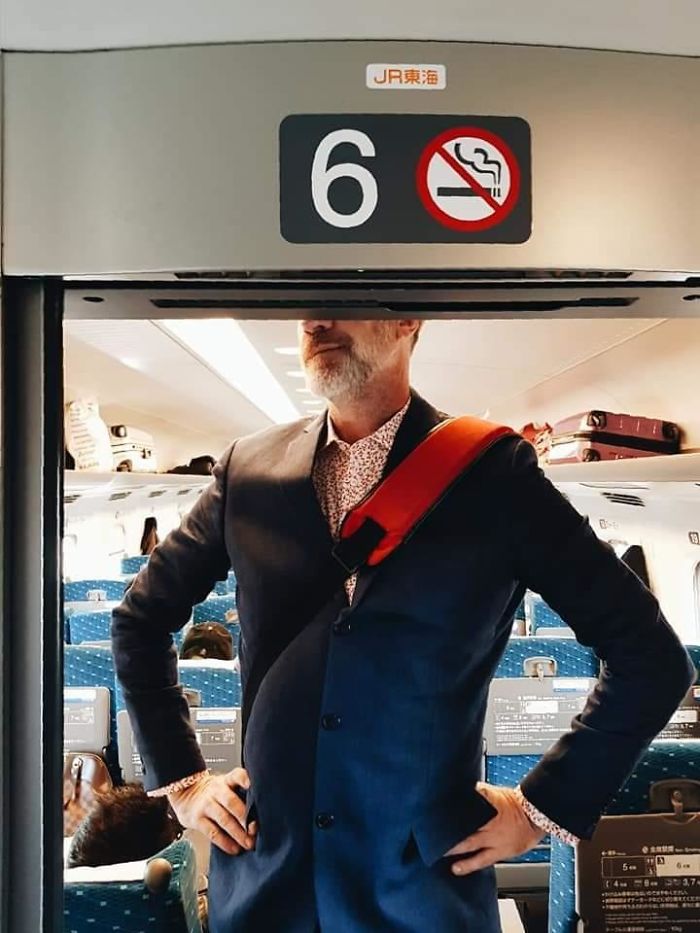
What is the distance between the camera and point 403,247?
48.2 inches

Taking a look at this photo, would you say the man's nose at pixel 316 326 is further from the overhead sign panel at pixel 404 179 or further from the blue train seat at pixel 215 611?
the blue train seat at pixel 215 611

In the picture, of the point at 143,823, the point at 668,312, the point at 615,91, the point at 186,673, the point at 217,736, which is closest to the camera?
the point at 615,91

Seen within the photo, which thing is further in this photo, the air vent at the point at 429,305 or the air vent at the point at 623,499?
the air vent at the point at 623,499

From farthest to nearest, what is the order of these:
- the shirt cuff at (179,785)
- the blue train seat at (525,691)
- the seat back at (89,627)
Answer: the seat back at (89,627), the blue train seat at (525,691), the shirt cuff at (179,785)

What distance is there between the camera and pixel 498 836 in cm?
161

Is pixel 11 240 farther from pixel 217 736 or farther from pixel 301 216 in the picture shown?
pixel 217 736

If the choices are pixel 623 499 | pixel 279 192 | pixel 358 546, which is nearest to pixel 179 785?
pixel 358 546

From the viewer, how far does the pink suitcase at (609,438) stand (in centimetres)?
315

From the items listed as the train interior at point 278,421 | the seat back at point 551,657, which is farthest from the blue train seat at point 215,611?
the seat back at point 551,657

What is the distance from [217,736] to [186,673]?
0.36 m

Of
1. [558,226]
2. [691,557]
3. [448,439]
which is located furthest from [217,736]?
[691,557]

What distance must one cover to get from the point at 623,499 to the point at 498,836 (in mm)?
3475

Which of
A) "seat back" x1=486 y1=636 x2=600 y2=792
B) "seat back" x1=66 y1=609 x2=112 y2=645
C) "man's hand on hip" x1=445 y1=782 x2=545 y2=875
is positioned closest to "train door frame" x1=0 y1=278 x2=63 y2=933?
"man's hand on hip" x1=445 y1=782 x2=545 y2=875

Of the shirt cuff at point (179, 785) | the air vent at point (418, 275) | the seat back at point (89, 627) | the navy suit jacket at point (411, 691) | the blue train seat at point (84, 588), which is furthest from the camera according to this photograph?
the blue train seat at point (84, 588)
